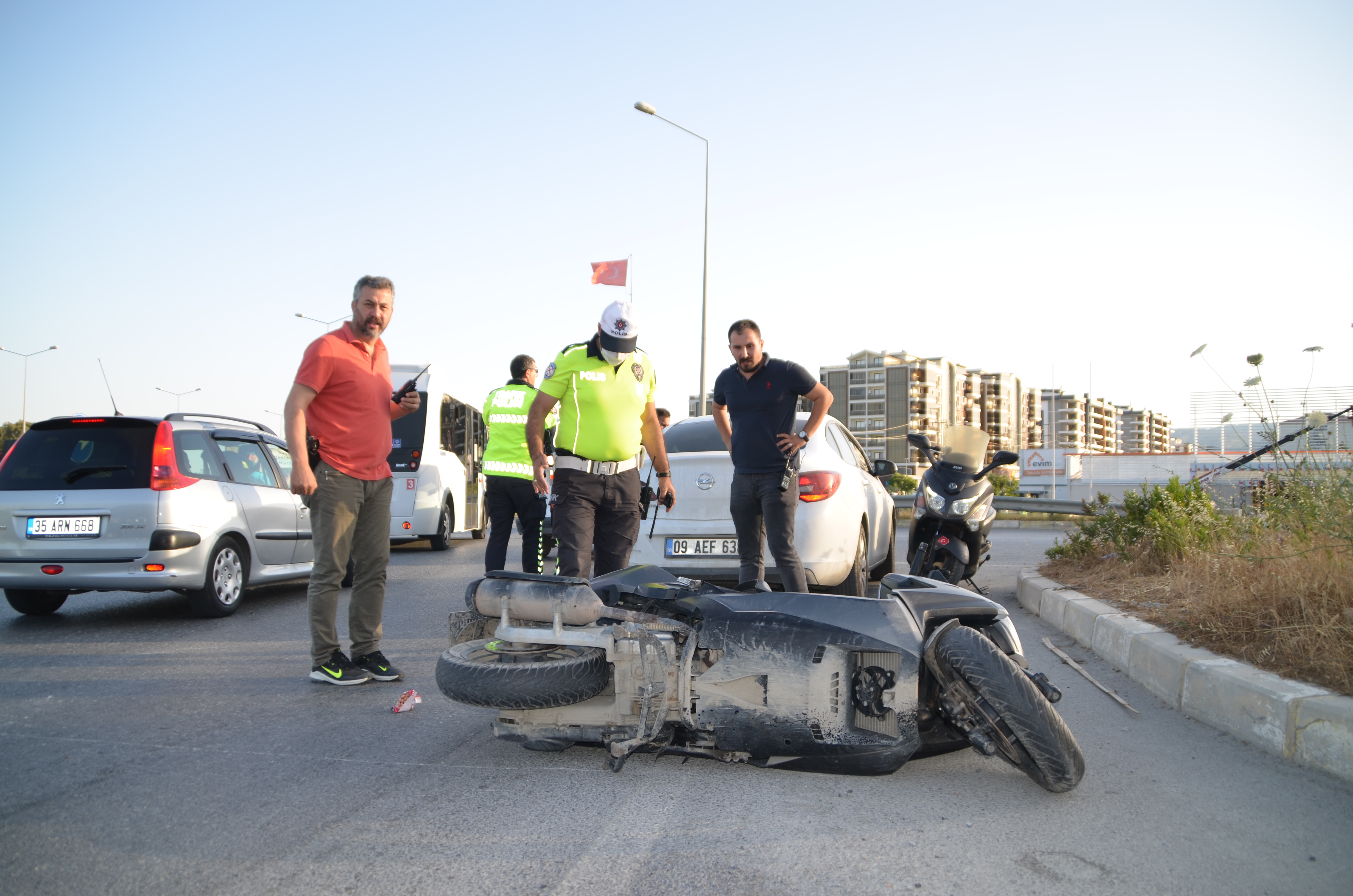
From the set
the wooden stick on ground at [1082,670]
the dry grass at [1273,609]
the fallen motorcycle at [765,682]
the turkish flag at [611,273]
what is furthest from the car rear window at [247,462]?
the turkish flag at [611,273]

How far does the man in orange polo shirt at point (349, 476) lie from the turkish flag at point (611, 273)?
60.9ft

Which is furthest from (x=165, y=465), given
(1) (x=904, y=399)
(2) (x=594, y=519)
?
(1) (x=904, y=399)

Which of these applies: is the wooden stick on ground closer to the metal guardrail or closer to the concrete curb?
the concrete curb

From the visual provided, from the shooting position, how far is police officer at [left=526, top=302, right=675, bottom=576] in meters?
4.44

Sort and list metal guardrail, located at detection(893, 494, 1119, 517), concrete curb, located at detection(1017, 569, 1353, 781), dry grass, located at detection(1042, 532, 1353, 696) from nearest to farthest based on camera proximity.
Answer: concrete curb, located at detection(1017, 569, 1353, 781) → dry grass, located at detection(1042, 532, 1353, 696) → metal guardrail, located at detection(893, 494, 1119, 517)

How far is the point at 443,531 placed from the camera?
12594 millimetres

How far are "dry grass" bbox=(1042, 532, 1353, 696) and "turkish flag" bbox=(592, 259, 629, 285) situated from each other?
18.7 meters

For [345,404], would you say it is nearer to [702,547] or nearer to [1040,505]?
[702,547]

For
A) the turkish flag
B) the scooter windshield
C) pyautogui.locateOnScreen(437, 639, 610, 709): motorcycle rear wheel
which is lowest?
pyautogui.locateOnScreen(437, 639, 610, 709): motorcycle rear wheel

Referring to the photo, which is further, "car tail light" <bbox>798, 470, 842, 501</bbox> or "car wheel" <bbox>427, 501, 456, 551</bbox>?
"car wheel" <bbox>427, 501, 456, 551</bbox>

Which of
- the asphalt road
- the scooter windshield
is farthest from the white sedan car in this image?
the asphalt road

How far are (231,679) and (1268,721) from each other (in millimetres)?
4830

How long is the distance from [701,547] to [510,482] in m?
1.58

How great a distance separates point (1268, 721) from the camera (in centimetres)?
341
